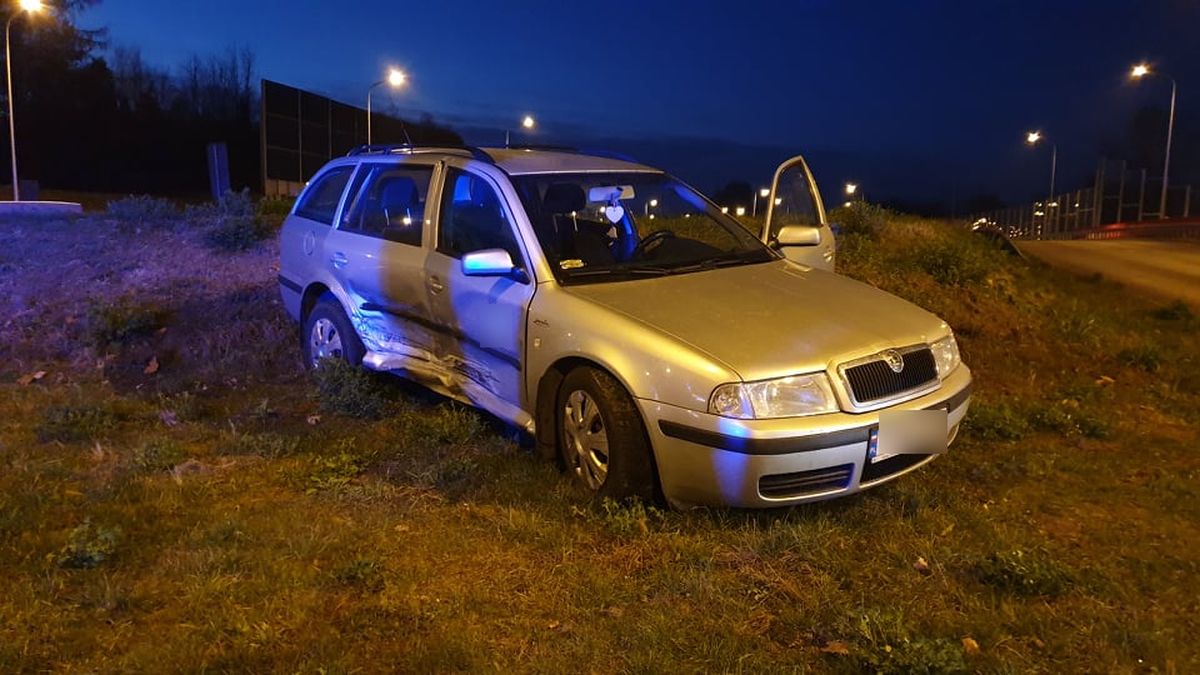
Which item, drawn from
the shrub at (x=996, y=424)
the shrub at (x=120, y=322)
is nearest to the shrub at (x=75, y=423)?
the shrub at (x=120, y=322)

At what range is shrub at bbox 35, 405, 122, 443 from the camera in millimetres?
5129

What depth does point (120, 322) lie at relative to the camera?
741cm

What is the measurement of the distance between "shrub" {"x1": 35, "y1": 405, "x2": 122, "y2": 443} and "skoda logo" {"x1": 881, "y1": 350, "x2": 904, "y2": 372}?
4.23 meters

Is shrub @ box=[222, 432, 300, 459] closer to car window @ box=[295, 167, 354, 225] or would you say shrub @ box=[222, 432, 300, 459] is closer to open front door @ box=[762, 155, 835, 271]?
car window @ box=[295, 167, 354, 225]

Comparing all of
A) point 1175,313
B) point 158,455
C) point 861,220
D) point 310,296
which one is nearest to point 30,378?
point 310,296

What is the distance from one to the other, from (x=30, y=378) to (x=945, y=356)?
20.0ft

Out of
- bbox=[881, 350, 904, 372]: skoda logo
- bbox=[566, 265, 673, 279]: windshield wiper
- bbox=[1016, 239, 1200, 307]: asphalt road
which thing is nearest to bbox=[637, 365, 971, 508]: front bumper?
bbox=[881, 350, 904, 372]: skoda logo

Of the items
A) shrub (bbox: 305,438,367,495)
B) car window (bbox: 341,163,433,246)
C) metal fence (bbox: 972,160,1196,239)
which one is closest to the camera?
shrub (bbox: 305,438,367,495)

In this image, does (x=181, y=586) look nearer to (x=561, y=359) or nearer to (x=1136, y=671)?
(x=561, y=359)

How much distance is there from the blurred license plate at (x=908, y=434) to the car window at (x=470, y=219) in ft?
6.59

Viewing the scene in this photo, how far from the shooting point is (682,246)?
5043mm

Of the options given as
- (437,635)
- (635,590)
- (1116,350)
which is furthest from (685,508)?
(1116,350)

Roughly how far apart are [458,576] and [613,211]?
2.48 m

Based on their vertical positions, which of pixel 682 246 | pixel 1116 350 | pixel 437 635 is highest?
pixel 682 246
